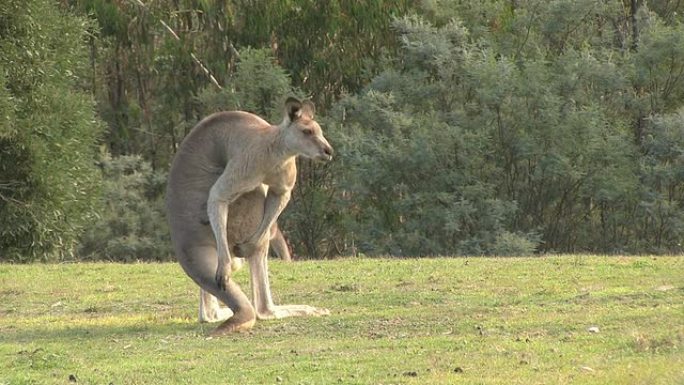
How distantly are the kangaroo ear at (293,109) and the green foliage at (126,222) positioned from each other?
22.7 meters

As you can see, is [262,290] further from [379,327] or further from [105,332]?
[105,332]

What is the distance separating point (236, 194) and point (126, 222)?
2370 centimetres

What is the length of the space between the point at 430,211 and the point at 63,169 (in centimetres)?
852

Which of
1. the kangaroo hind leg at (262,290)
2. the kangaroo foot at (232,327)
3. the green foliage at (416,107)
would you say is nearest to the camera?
the kangaroo foot at (232,327)

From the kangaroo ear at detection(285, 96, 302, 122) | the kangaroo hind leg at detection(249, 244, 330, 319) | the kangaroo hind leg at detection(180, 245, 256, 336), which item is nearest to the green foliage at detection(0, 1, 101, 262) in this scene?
the kangaroo hind leg at detection(180, 245, 256, 336)

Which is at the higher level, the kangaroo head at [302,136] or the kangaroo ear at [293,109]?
the kangaroo ear at [293,109]

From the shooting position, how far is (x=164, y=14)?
37.9 metres

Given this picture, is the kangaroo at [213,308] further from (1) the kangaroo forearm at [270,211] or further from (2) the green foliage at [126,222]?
(2) the green foliage at [126,222]

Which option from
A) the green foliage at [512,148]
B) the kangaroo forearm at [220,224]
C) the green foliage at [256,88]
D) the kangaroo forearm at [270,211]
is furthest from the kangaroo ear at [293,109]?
the green foliage at [256,88]

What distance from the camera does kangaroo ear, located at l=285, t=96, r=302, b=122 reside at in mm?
13188

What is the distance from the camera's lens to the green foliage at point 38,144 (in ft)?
91.6

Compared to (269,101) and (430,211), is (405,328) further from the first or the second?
(269,101)

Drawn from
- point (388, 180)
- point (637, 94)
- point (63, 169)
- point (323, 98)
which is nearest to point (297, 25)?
point (323, 98)

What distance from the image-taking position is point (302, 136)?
42.6ft
